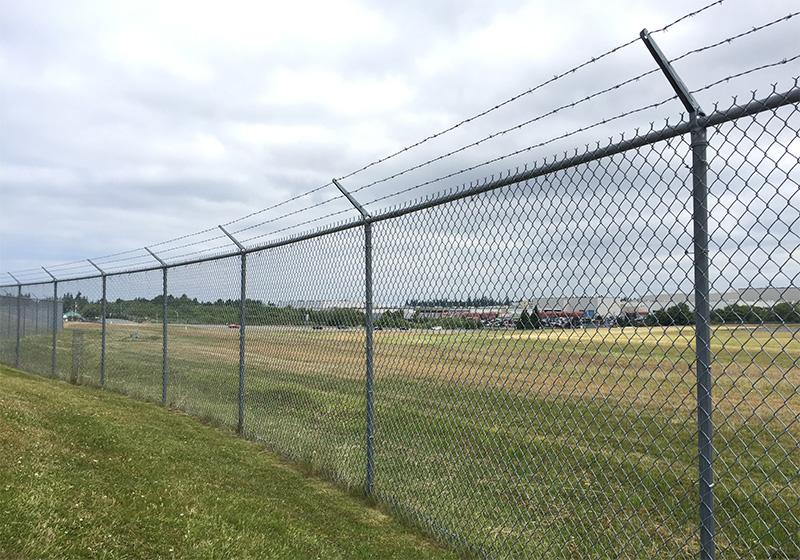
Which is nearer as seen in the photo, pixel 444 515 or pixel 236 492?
pixel 444 515

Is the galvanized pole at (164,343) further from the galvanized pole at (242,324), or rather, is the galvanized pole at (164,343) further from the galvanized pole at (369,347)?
the galvanized pole at (369,347)

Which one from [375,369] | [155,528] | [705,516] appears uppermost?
[375,369]

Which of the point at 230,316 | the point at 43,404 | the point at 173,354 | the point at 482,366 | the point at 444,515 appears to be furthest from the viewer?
the point at 173,354

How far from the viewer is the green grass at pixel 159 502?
3.43 metres

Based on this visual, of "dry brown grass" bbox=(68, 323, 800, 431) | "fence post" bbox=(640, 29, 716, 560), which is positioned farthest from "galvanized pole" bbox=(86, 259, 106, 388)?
"fence post" bbox=(640, 29, 716, 560)

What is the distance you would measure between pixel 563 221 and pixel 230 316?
5.72 m

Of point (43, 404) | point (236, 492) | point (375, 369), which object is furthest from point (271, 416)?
point (43, 404)

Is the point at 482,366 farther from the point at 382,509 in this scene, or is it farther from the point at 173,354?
the point at 173,354

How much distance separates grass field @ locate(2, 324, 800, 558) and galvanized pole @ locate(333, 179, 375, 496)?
8 cm

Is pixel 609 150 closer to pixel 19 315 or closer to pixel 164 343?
pixel 164 343

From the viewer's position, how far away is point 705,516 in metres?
2.45

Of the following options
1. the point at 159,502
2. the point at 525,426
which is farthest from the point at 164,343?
the point at 525,426

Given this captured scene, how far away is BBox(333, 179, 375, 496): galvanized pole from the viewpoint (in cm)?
483

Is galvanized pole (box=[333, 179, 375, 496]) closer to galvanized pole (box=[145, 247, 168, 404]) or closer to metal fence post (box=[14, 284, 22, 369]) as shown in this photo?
galvanized pole (box=[145, 247, 168, 404])
